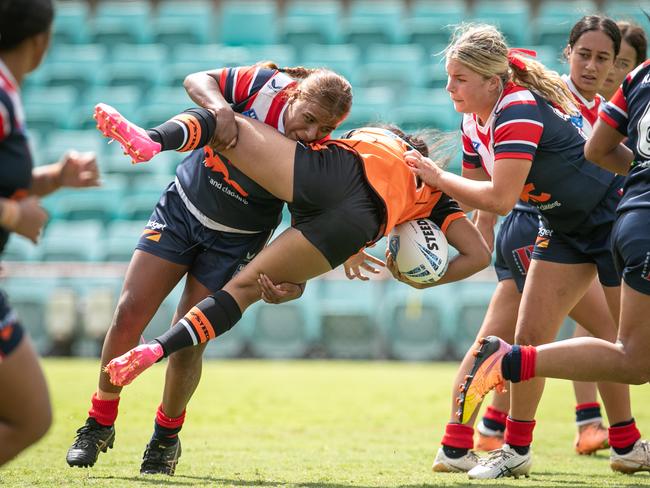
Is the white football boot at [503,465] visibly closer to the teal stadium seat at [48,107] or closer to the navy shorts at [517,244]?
the navy shorts at [517,244]

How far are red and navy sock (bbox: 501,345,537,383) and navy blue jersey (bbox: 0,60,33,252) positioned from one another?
2.27 meters

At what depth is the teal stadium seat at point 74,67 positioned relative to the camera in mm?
16172

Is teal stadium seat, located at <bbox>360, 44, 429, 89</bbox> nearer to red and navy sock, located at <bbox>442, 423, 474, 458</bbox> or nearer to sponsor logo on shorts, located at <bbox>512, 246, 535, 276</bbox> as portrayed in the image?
sponsor logo on shorts, located at <bbox>512, 246, 535, 276</bbox>

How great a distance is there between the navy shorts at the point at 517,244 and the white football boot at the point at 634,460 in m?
1.12

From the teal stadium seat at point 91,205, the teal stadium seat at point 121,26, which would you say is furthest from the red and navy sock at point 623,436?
the teal stadium seat at point 121,26

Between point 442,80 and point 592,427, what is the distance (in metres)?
10.0

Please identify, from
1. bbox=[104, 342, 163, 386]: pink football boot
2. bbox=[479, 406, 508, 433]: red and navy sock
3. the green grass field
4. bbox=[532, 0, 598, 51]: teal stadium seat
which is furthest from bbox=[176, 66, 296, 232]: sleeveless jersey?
bbox=[532, 0, 598, 51]: teal stadium seat

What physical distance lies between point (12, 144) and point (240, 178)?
1841mm

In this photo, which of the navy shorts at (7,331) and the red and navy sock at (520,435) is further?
the red and navy sock at (520,435)

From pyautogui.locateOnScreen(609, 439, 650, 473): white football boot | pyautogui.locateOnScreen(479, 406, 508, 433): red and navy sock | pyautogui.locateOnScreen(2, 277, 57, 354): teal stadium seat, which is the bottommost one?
pyautogui.locateOnScreen(2, 277, 57, 354): teal stadium seat

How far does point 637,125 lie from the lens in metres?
3.97

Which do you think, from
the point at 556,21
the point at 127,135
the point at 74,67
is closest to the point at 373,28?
the point at 556,21

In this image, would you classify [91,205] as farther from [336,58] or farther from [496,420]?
[496,420]

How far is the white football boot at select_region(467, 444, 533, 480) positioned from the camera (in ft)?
15.9
